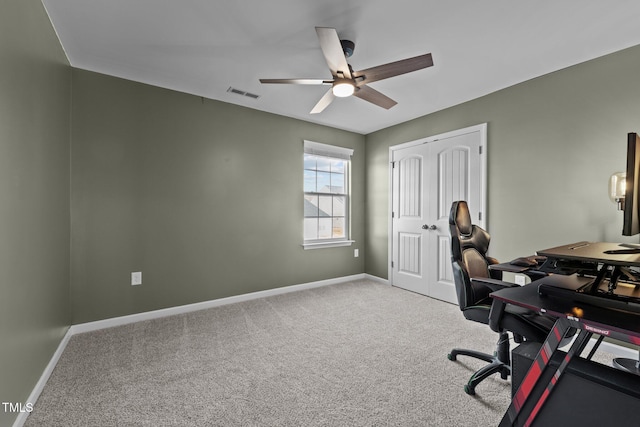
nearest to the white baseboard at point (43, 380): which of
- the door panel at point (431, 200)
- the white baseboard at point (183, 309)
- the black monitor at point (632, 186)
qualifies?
the white baseboard at point (183, 309)

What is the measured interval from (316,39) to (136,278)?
2.96 metres

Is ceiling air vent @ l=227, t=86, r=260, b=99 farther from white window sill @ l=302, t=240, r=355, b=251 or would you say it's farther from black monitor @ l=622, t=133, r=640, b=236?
black monitor @ l=622, t=133, r=640, b=236

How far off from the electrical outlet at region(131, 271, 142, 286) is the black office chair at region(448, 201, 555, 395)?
310cm

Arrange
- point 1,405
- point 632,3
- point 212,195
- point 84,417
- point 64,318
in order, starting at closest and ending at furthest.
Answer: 1. point 1,405
2. point 84,417
3. point 632,3
4. point 64,318
5. point 212,195

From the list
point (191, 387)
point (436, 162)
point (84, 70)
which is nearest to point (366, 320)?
point (191, 387)

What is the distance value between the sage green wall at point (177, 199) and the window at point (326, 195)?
0.21 metres

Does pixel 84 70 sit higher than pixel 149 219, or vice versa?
pixel 84 70

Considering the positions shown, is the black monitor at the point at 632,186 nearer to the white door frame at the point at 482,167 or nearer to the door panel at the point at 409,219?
the white door frame at the point at 482,167

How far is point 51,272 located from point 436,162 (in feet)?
13.7

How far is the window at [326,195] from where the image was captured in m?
4.37

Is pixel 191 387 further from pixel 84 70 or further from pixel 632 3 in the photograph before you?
pixel 632 3

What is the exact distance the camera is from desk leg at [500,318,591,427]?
109 cm

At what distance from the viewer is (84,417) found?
1650mm

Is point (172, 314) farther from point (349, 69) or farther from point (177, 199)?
point (349, 69)
